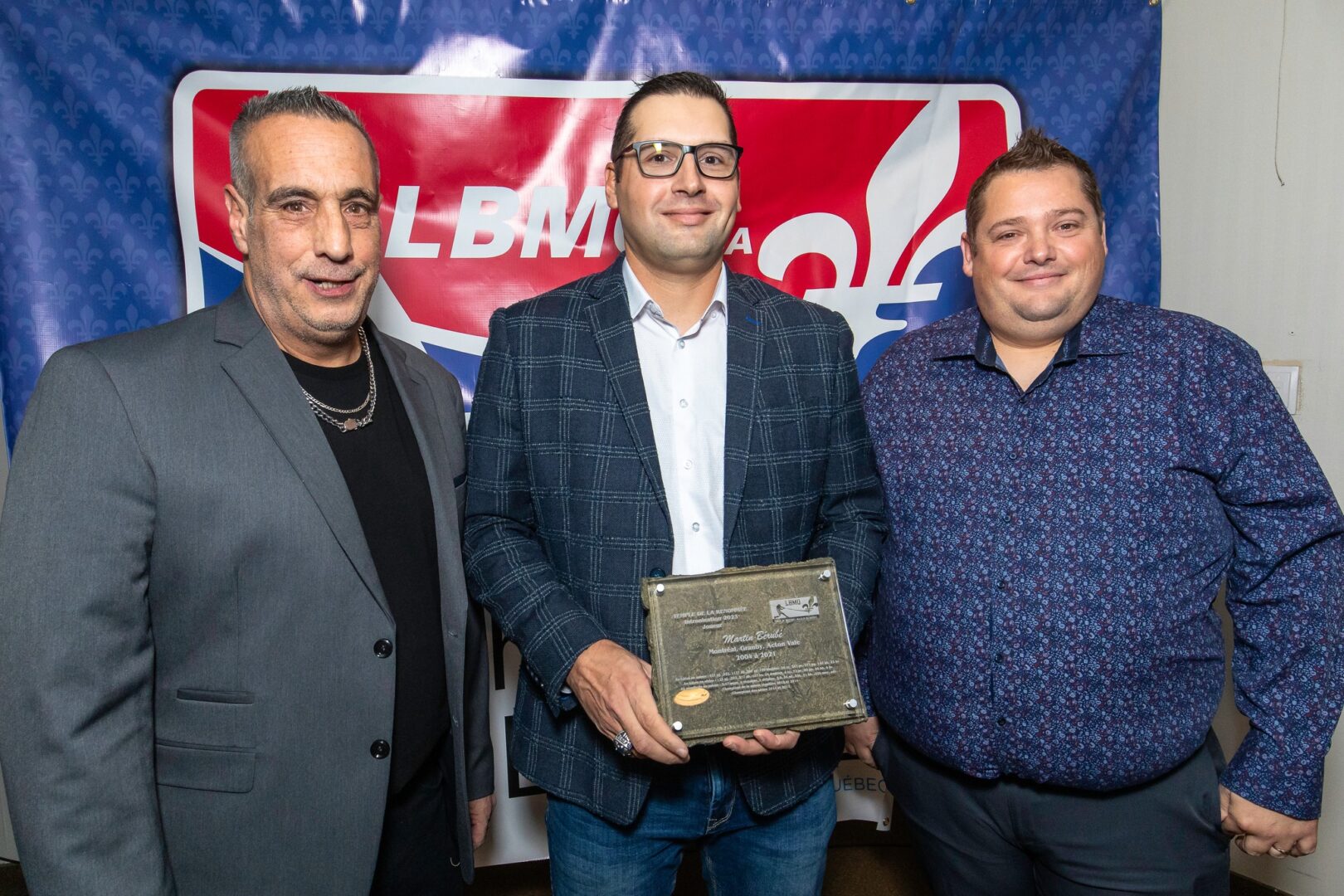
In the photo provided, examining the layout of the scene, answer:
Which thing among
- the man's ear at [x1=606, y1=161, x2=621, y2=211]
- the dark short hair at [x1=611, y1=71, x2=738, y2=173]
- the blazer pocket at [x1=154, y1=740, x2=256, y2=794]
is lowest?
the blazer pocket at [x1=154, y1=740, x2=256, y2=794]

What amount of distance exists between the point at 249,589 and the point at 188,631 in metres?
0.11

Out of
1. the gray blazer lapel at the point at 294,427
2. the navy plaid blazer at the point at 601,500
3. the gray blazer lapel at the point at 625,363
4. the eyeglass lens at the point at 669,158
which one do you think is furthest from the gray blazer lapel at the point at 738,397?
the gray blazer lapel at the point at 294,427

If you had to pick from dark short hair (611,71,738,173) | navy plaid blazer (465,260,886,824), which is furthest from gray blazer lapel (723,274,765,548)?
dark short hair (611,71,738,173)

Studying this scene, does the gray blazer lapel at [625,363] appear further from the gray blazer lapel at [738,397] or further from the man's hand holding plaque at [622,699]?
the man's hand holding plaque at [622,699]

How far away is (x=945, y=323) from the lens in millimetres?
1966

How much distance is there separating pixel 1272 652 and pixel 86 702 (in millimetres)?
2049

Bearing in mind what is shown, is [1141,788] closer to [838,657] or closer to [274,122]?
[838,657]

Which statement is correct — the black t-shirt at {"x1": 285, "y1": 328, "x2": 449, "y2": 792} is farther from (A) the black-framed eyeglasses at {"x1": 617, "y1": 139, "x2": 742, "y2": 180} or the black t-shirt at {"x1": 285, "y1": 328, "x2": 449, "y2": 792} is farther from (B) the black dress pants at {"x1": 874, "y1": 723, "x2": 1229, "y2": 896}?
(B) the black dress pants at {"x1": 874, "y1": 723, "x2": 1229, "y2": 896}

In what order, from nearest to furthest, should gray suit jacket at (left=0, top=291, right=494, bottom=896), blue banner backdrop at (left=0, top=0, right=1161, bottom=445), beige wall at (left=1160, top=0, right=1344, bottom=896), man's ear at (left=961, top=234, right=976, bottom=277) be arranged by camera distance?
gray suit jacket at (left=0, top=291, right=494, bottom=896), man's ear at (left=961, top=234, right=976, bottom=277), blue banner backdrop at (left=0, top=0, right=1161, bottom=445), beige wall at (left=1160, top=0, right=1344, bottom=896)

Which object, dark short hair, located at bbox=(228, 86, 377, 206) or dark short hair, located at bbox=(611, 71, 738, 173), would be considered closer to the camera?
dark short hair, located at bbox=(228, 86, 377, 206)

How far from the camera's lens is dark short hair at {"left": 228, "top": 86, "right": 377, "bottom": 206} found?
58.0 inches

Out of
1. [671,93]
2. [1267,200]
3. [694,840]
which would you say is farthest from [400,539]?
[1267,200]

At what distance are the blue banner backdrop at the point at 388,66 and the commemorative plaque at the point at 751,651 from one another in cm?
166

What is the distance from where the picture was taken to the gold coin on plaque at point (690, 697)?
136 cm
